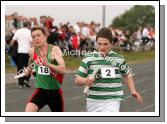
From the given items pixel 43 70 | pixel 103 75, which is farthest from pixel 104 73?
pixel 43 70

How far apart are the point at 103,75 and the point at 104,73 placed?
1.1 inches

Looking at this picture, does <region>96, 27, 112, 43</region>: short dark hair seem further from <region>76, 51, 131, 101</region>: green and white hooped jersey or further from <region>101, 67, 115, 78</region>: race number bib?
<region>101, 67, 115, 78</region>: race number bib

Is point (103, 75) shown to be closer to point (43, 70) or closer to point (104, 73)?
point (104, 73)

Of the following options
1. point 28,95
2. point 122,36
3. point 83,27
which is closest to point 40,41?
point 28,95

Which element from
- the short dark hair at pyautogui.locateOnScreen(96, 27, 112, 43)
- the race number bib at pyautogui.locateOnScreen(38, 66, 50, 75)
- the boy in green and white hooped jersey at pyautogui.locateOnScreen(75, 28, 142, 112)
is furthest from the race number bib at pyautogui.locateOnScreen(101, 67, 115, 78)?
the race number bib at pyautogui.locateOnScreen(38, 66, 50, 75)

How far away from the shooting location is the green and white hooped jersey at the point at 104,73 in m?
7.72

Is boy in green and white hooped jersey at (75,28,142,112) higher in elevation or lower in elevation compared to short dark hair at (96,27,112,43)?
lower

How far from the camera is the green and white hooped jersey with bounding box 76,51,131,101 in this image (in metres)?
7.72

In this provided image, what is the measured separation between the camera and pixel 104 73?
765 cm

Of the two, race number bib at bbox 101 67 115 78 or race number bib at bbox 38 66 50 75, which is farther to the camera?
race number bib at bbox 38 66 50 75

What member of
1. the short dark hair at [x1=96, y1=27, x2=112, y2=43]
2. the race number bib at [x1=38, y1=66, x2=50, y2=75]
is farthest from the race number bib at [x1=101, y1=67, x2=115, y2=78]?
the race number bib at [x1=38, y1=66, x2=50, y2=75]

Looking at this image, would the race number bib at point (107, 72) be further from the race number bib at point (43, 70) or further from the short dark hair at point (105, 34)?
the race number bib at point (43, 70)

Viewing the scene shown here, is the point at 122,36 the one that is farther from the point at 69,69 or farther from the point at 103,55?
the point at 103,55

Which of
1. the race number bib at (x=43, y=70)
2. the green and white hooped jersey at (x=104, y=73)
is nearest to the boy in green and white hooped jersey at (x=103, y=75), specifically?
the green and white hooped jersey at (x=104, y=73)
